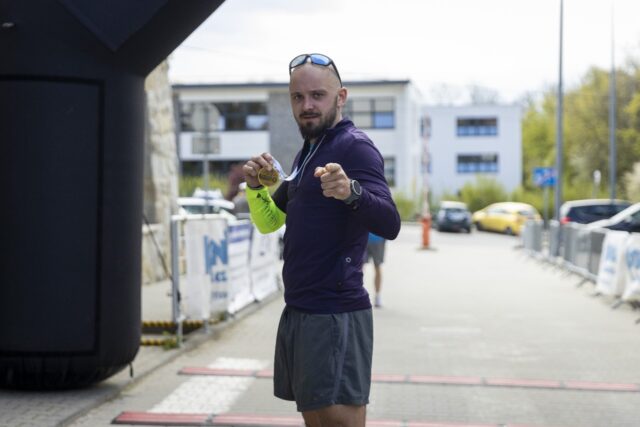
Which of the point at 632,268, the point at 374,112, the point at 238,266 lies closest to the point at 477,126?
the point at 374,112

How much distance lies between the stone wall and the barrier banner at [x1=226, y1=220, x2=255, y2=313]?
413 cm

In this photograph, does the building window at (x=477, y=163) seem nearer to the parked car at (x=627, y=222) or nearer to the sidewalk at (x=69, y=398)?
the parked car at (x=627, y=222)

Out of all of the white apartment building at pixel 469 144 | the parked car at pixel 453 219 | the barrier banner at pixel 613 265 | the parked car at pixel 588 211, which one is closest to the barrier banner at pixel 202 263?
the barrier banner at pixel 613 265

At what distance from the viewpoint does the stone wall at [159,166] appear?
707 inches

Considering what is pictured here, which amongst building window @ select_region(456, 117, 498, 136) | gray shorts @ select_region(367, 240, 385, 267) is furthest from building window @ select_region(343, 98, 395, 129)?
gray shorts @ select_region(367, 240, 385, 267)

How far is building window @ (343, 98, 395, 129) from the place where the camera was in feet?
191

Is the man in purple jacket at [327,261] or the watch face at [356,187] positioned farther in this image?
the man in purple jacket at [327,261]

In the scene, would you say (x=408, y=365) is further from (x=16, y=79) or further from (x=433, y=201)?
(x=433, y=201)

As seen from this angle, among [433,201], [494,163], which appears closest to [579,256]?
[433,201]

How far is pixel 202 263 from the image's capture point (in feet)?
35.4

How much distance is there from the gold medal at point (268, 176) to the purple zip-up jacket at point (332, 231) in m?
0.17

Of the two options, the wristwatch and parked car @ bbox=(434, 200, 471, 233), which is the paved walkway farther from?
parked car @ bbox=(434, 200, 471, 233)

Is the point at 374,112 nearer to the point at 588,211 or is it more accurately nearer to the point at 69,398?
the point at 588,211

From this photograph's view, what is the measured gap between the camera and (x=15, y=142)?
667 centimetres
